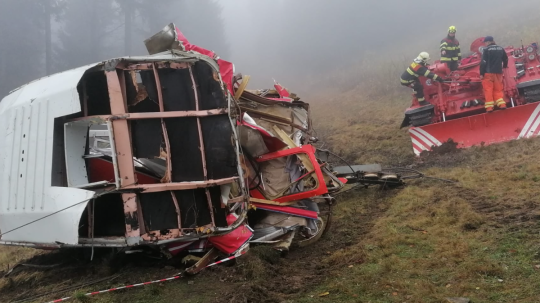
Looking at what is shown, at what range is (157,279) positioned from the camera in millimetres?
4117

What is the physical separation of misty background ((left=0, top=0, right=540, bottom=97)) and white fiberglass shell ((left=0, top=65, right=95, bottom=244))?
577 inches

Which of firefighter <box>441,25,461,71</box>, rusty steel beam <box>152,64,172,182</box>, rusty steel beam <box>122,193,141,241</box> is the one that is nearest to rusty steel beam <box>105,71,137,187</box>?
rusty steel beam <box>122,193,141,241</box>

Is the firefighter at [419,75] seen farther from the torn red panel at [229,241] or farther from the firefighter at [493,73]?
the torn red panel at [229,241]

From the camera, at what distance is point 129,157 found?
392cm

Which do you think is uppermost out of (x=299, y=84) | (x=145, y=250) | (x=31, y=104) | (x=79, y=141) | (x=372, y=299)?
(x=299, y=84)

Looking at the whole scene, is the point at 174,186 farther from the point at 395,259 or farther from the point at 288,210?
the point at 395,259

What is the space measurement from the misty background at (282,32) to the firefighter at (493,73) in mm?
8766

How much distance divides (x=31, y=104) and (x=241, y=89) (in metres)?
2.39

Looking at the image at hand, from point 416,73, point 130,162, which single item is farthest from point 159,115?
point 416,73

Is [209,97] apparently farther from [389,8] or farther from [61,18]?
[389,8]

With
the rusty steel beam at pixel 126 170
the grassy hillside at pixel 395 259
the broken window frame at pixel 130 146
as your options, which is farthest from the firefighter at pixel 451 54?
the rusty steel beam at pixel 126 170

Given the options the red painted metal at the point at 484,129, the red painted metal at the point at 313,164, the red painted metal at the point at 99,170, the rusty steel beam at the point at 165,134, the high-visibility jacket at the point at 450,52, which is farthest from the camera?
the high-visibility jacket at the point at 450,52

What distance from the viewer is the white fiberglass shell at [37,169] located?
12.8ft

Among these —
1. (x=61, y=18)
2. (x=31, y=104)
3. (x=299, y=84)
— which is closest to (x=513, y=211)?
(x=31, y=104)
